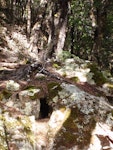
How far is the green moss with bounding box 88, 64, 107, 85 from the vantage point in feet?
31.9

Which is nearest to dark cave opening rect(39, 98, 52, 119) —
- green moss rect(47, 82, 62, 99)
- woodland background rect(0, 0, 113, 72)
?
green moss rect(47, 82, 62, 99)

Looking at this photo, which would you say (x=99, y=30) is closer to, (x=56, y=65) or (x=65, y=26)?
(x=65, y=26)

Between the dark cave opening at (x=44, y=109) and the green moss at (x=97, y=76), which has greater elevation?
the green moss at (x=97, y=76)

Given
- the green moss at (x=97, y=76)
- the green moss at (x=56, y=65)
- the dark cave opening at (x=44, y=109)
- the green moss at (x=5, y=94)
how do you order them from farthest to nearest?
the green moss at (x=56, y=65), the green moss at (x=97, y=76), the green moss at (x=5, y=94), the dark cave opening at (x=44, y=109)

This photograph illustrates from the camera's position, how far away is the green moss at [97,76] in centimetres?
973

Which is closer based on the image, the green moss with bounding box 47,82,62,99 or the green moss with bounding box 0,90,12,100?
the green moss with bounding box 0,90,12,100

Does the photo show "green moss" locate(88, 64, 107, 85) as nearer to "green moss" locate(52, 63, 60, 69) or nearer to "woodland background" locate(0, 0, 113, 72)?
"green moss" locate(52, 63, 60, 69)

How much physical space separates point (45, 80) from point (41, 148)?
9.62 feet

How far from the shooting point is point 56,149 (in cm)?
647

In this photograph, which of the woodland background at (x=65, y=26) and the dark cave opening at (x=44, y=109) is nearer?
the dark cave opening at (x=44, y=109)

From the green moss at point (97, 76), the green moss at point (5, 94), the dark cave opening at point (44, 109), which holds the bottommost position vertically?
the dark cave opening at point (44, 109)

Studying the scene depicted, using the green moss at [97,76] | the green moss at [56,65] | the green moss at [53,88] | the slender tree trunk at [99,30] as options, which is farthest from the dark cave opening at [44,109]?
the slender tree trunk at [99,30]

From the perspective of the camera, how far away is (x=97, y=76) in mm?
9977

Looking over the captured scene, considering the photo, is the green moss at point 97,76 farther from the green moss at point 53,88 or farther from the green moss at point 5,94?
the green moss at point 5,94
